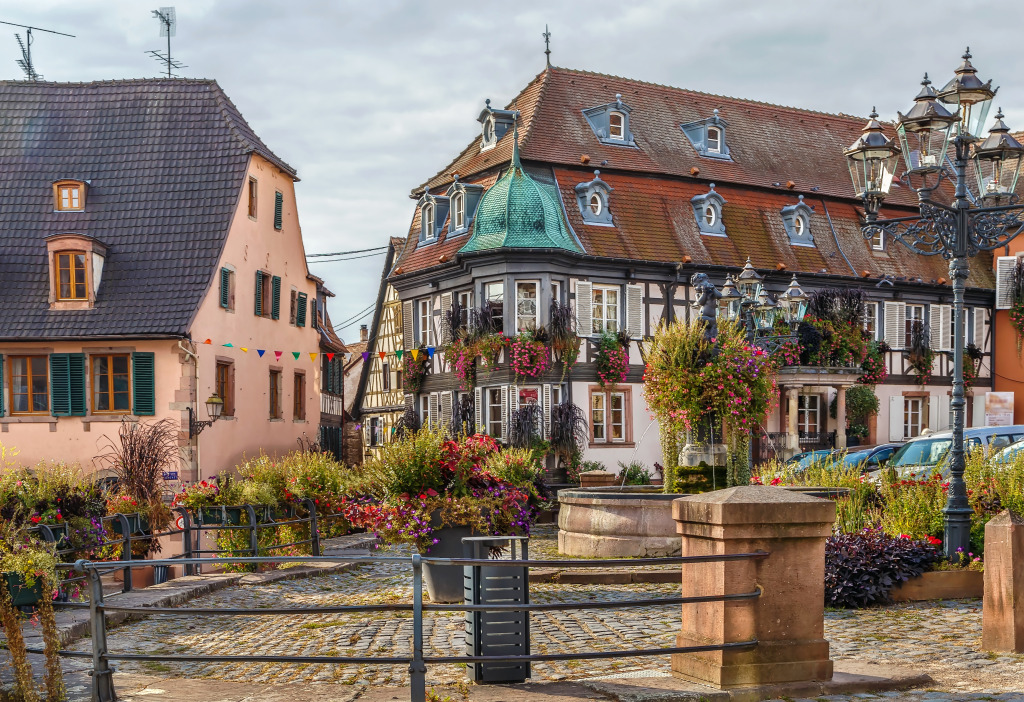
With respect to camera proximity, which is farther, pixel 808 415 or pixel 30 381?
pixel 808 415

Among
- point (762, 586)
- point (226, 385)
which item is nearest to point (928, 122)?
point (762, 586)

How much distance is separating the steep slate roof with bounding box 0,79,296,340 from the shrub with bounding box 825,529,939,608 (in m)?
17.5

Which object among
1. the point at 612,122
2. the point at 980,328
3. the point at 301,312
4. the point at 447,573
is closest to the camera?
the point at 447,573

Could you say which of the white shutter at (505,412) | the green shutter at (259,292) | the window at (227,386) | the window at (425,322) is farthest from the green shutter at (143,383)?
the window at (425,322)

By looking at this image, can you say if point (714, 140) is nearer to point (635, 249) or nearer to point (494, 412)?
point (635, 249)

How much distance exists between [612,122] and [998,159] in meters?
21.4

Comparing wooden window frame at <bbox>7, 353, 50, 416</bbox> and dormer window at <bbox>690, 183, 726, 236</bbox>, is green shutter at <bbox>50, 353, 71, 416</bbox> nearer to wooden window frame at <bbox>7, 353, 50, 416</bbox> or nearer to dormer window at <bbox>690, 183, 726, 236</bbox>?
wooden window frame at <bbox>7, 353, 50, 416</bbox>

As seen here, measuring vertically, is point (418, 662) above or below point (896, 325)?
below

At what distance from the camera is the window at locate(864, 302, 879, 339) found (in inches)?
1379

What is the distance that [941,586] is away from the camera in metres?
11.8

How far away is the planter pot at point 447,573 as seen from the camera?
11562mm

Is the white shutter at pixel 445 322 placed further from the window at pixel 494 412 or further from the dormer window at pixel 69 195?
the dormer window at pixel 69 195

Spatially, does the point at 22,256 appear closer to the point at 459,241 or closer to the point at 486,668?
the point at 459,241

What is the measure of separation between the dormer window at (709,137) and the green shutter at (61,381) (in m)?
18.6
